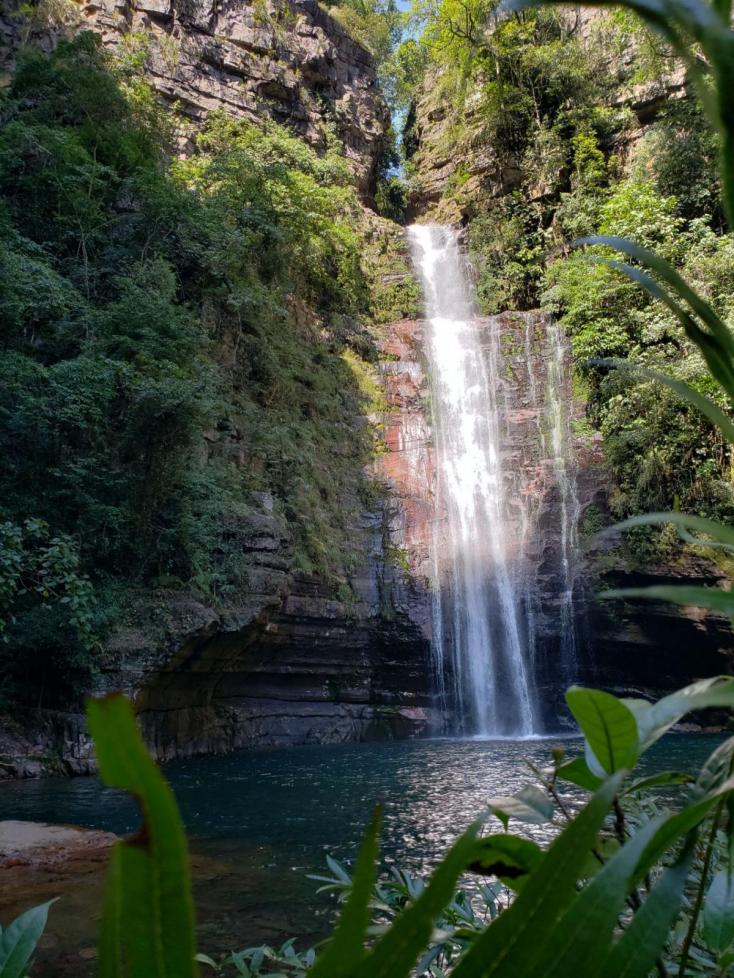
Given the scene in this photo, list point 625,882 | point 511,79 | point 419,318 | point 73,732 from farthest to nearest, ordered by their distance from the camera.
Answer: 1. point 511,79
2. point 419,318
3. point 73,732
4. point 625,882

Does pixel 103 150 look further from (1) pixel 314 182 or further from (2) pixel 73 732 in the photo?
(2) pixel 73 732

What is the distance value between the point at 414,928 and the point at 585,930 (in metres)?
0.09

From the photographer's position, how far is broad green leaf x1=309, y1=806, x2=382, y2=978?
1.27ft

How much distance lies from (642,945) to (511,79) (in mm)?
26339

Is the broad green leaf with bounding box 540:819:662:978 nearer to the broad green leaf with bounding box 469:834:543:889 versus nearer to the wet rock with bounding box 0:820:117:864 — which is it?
the broad green leaf with bounding box 469:834:543:889

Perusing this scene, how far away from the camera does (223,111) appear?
1909 cm

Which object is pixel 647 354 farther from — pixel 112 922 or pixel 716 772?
pixel 112 922

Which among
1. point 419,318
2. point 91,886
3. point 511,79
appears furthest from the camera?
point 511,79

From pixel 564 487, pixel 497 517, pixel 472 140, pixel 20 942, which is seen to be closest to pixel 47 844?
pixel 20 942

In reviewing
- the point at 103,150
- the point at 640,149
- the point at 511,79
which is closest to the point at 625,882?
the point at 103,150

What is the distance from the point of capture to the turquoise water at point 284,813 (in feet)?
13.6

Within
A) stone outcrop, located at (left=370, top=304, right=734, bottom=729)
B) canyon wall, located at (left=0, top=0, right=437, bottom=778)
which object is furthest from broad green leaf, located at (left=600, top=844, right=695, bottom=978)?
stone outcrop, located at (left=370, top=304, right=734, bottom=729)

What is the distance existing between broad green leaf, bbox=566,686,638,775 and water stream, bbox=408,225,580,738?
48.0 ft

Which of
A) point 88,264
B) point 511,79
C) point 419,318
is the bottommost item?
point 88,264
